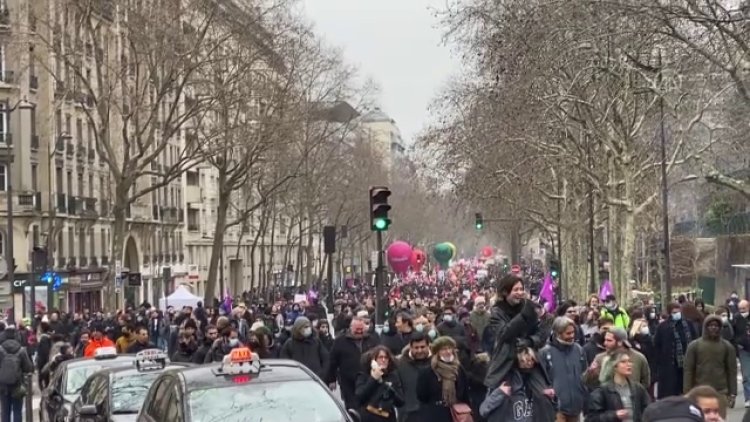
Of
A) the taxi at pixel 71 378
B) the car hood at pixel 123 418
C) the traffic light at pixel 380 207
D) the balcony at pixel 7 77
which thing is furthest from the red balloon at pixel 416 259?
the car hood at pixel 123 418

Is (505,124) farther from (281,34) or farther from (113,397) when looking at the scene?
(113,397)

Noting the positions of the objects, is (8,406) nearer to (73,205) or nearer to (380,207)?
(380,207)

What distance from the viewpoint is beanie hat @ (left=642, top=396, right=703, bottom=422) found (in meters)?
4.66

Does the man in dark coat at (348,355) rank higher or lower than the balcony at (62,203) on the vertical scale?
lower

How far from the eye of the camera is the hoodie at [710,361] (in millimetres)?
12766

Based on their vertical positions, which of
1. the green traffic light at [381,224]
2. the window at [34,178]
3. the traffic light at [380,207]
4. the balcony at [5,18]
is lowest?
the green traffic light at [381,224]

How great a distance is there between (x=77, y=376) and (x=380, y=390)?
5.77 meters

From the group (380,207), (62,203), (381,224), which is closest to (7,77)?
(62,203)

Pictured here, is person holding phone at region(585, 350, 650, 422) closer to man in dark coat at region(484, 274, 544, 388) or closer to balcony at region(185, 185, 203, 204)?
man in dark coat at region(484, 274, 544, 388)

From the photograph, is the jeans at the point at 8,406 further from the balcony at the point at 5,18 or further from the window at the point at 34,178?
the window at the point at 34,178

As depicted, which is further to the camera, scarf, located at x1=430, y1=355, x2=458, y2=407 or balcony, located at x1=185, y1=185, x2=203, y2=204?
balcony, located at x1=185, y1=185, x2=203, y2=204

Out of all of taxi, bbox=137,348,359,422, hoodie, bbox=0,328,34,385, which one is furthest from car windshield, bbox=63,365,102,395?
taxi, bbox=137,348,359,422

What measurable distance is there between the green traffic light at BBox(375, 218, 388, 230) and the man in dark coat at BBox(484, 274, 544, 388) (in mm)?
9505

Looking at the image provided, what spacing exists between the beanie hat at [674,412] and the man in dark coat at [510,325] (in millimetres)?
4272
